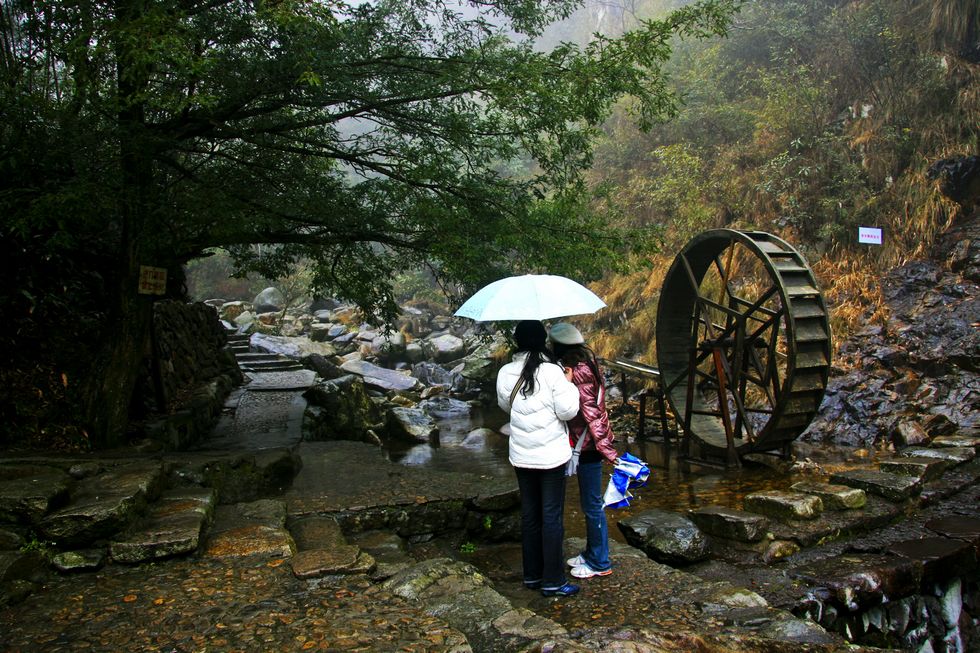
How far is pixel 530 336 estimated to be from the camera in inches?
150

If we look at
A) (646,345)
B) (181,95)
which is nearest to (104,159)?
(181,95)

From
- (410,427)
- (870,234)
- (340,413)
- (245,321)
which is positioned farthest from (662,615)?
(245,321)

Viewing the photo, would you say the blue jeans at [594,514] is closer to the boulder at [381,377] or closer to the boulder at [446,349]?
the boulder at [381,377]

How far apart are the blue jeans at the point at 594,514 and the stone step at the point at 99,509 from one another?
2778mm

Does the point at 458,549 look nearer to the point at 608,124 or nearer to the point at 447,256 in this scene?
the point at 447,256

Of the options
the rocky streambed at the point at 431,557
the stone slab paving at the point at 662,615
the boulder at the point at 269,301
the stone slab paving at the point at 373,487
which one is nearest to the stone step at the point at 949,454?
the rocky streambed at the point at 431,557

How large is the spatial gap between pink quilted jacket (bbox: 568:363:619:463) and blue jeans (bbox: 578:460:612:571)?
16 cm

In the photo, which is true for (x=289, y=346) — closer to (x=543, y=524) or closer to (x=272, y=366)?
(x=272, y=366)

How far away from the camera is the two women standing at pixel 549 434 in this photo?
12.3ft

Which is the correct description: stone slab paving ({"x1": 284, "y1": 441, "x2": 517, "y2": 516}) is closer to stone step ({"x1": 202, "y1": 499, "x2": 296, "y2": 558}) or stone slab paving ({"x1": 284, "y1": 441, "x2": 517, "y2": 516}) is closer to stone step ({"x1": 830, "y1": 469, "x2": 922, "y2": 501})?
stone step ({"x1": 202, "y1": 499, "x2": 296, "y2": 558})

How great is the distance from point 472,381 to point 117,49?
37.8ft

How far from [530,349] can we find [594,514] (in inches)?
42.3

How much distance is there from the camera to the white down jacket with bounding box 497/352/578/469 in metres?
3.74

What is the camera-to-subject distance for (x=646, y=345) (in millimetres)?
14016
